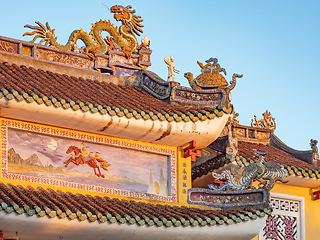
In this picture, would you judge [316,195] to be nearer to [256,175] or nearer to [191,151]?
[256,175]

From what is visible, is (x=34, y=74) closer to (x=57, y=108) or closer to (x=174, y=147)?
(x=57, y=108)

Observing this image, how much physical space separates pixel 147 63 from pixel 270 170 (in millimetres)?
5303

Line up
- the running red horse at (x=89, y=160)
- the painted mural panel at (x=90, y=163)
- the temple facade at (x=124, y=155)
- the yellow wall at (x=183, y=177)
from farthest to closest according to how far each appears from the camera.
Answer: the yellow wall at (x=183, y=177)
the running red horse at (x=89, y=160)
the painted mural panel at (x=90, y=163)
the temple facade at (x=124, y=155)

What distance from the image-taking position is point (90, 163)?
628 inches

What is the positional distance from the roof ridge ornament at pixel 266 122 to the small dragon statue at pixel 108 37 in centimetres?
465

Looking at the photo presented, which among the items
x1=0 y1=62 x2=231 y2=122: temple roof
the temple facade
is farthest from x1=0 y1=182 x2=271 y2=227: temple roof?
x1=0 y1=62 x2=231 y2=122: temple roof

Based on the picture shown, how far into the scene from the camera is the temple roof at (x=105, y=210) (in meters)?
13.3

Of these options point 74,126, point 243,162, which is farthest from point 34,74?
point 243,162

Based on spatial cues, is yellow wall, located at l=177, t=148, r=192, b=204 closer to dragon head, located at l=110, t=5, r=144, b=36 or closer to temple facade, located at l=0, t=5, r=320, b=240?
temple facade, located at l=0, t=5, r=320, b=240

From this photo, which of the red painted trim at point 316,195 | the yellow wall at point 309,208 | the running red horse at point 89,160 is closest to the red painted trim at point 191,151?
the running red horse at point 89,160

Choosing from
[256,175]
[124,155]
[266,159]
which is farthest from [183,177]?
[266,159]

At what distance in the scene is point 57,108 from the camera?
14.9 m

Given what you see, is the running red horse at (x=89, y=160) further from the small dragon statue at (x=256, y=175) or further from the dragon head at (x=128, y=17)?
the dragon head at (x=128, y=17)

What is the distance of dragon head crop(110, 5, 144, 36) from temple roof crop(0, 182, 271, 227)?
6.03 meters
